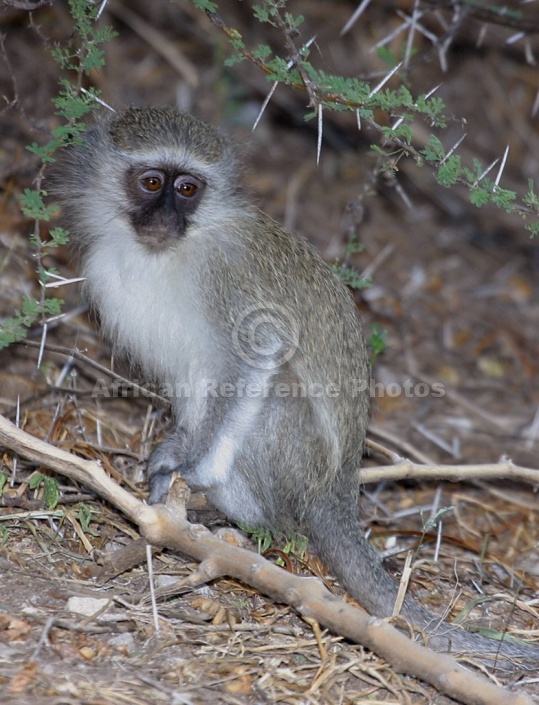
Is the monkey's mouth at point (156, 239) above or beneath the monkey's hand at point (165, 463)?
above

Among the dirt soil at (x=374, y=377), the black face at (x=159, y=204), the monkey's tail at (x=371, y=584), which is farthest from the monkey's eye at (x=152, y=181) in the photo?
the monkey's tail at (x=371, y=584)

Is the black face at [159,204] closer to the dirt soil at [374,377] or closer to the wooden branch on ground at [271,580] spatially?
the dirt soil at [374,377]

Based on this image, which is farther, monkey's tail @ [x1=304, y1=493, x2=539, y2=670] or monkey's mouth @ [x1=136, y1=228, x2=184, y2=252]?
monkey's mouth @ [x1=136, y1=228, x2=184, y2=252]

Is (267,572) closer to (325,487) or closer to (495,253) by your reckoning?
(325,487)

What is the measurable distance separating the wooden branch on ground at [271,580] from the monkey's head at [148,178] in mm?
1053

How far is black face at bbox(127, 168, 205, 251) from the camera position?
3.87m

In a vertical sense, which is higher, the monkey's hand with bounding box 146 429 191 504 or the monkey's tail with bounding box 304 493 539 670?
the monkey's tail with bounding box 304 493 539 670

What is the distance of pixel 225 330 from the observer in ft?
13.1

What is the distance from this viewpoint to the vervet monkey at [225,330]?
3.96 metres

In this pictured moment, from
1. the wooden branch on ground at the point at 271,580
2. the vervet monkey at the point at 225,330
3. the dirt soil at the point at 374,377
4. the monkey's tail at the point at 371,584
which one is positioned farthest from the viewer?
the vervet monkey at the point at 225,330

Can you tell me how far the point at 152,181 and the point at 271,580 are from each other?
1737 mm

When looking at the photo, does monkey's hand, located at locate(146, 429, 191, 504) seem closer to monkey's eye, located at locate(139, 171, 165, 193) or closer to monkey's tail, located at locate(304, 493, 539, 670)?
monkey's tail, located at locate(304, 493, 539, 670)

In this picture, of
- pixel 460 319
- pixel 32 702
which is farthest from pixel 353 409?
pixel 460 319

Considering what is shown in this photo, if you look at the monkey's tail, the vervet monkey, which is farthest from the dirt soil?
the vervet monkey
